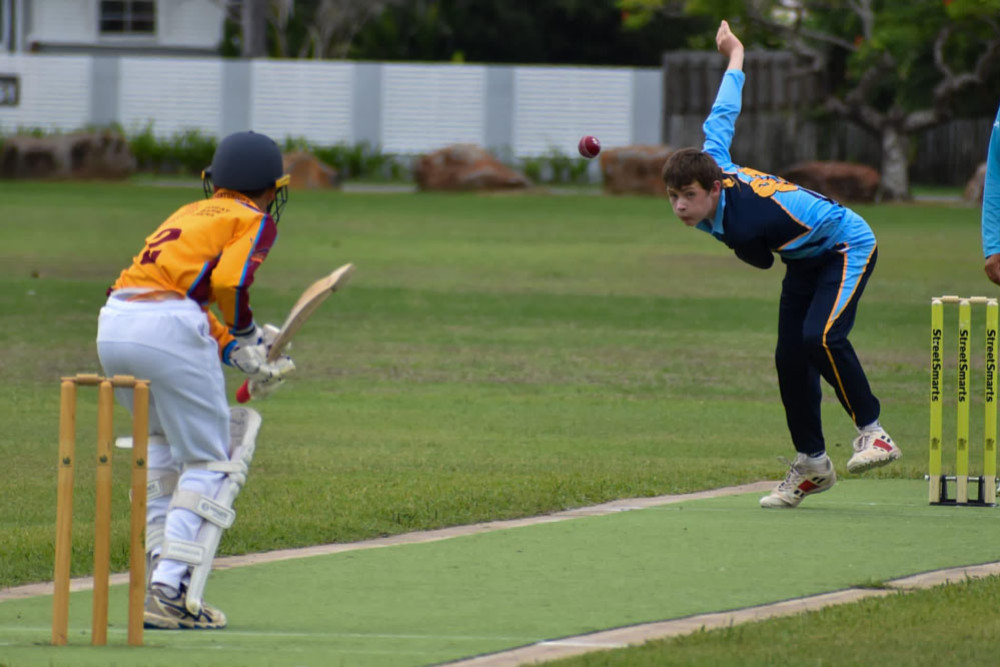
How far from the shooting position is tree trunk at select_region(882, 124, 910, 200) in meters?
36.9

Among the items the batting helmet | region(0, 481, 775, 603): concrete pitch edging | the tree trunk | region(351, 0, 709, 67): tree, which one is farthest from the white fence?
the batting helmet

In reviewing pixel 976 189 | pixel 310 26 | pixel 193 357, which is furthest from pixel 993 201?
pixel 310 26

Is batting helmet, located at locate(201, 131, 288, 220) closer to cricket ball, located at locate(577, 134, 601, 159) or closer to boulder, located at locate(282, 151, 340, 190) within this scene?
cricket ball, located at locate(577, 134, 601, 159)

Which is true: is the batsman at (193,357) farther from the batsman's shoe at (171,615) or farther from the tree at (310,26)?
the tree at (310,26)

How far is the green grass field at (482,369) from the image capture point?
8.30 meters

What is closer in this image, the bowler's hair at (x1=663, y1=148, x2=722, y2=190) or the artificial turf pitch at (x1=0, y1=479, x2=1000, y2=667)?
the artificial turf pitch at (x1=0, y1=479, x2=1000, y2=667)

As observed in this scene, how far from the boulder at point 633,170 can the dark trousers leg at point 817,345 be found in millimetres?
29105

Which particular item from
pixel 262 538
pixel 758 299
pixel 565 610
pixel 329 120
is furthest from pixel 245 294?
pixel 329 120

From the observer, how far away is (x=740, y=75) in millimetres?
7918

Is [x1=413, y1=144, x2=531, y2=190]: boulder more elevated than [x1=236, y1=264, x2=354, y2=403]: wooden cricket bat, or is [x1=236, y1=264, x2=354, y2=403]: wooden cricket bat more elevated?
[x1=236, y1=264, x2=354, y2=403]: wooden cricket bat

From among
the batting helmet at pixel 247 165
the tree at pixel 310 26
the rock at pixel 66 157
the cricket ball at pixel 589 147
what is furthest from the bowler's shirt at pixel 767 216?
the tree at pixel 310 26

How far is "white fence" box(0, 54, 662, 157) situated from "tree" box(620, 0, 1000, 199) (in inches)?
194

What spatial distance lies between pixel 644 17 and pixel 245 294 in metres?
32.4

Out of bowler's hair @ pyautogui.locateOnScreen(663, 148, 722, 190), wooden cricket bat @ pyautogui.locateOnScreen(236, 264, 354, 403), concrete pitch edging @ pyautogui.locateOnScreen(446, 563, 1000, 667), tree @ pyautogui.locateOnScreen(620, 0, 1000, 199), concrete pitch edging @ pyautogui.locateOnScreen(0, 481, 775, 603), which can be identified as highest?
tree @ pyautogui.locateOnScreen(620, 0, 1000, 199)
